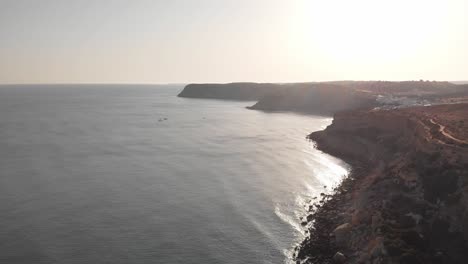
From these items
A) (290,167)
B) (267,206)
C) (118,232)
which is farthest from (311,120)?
(118,232)

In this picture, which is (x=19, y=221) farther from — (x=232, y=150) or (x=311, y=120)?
(x=311, y=120)

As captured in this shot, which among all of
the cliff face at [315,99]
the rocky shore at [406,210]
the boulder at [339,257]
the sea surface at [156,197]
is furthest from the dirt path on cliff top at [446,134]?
the cliff face at [315,99]

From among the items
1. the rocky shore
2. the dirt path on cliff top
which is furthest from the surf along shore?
the dirt path on cliff top

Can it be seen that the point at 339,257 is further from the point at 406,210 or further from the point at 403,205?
the point at 403,205

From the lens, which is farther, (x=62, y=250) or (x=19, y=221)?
(x=19, y=221)

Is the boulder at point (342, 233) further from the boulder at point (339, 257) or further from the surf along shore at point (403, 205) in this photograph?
the boulder at point (339, 257)

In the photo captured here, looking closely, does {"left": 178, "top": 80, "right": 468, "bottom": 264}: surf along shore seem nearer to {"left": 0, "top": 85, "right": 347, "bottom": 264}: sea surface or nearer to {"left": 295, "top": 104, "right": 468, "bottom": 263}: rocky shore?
{"left": 295, "top": 104, "right": 468, "bottom": 263}: rocky shore

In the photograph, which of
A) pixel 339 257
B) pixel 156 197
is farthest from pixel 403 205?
pixel 156 197
